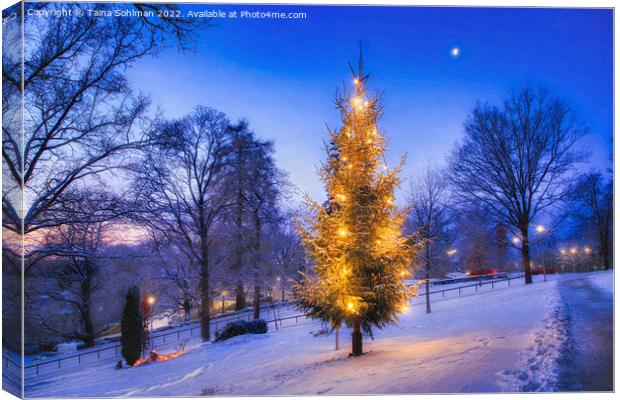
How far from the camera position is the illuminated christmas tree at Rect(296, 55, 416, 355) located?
4133 millimetres

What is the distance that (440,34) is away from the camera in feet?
15.5

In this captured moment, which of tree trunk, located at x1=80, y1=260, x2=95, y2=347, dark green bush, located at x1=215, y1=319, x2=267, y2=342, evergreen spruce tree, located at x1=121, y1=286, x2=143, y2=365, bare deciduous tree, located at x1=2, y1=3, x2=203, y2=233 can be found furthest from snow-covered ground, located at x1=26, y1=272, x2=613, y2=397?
bare deciduous tree, located at x1=2, y1=3, x2=203, y2=233

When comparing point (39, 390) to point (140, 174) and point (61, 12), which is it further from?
point (61, 12)

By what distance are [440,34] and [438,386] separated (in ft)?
18.1

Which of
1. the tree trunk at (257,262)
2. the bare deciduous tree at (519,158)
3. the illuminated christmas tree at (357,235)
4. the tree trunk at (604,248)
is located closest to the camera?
the illuminated christmas tree at (357,235)

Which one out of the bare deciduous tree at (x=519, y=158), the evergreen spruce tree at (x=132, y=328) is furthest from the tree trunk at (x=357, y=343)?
the evergreen spruce tree at (x=132, y=328)

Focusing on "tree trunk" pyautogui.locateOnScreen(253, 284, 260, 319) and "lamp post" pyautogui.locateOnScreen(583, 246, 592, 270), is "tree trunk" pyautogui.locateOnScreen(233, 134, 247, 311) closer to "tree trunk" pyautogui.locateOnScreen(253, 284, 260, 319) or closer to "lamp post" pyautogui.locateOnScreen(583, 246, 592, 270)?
"tree trunk" pyautogui.locateOnScreen(253, 284, 260, 319)

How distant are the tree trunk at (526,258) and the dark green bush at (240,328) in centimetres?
558

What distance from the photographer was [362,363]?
4.20 meters

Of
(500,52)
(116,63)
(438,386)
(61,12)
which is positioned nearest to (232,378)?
(438,386)

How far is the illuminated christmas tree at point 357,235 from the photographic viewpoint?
4.13m

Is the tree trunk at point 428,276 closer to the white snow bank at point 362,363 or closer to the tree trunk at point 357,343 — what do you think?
the white snow bank at point 362,363

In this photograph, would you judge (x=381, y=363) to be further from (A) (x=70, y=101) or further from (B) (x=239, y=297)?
(A) (x=70, y=101)

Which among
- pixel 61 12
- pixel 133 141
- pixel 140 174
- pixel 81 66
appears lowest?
pixel 140 174
